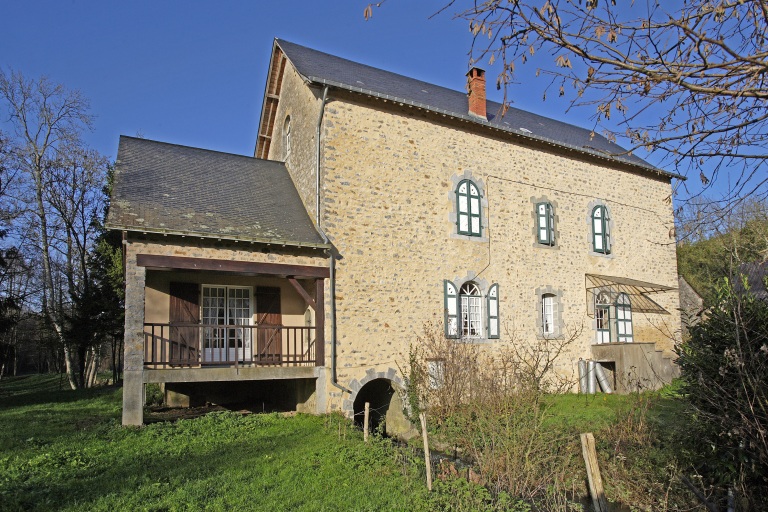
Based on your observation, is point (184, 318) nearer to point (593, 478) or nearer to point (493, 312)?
point (493, 312)

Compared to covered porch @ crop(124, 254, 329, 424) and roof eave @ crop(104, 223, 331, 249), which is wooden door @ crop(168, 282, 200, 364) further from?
roof eave @ crop(104, 223, 331, 249)

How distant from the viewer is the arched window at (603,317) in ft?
56.1

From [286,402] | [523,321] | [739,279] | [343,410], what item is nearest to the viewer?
[739,279]

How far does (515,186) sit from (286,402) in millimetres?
8733

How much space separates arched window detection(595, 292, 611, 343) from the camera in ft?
56.1

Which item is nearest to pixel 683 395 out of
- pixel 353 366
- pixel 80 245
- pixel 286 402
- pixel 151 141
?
pixel 353 366

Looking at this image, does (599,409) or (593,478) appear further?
(599,409)

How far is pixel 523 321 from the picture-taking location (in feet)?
50.0

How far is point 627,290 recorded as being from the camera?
17750 mm

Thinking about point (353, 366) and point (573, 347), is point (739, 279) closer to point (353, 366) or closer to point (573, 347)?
point (353, 366)

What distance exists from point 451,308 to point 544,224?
14.5 feet

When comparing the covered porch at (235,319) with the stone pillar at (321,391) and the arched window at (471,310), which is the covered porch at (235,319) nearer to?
the stone pillar at (321,391)

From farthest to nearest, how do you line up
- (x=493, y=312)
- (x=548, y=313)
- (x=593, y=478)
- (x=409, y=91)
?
(x=548, y=313)
(x=409, y=91)
(x=493, y=312)
(x=593, y=478)

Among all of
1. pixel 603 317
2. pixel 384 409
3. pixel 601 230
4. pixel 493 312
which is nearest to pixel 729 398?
pixel 493 312
